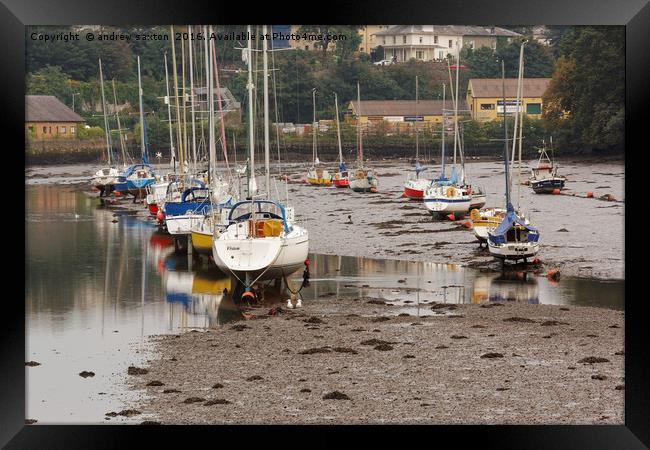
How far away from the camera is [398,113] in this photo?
3632 inches

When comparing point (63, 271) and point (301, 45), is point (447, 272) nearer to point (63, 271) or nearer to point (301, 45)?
point (63, 271)

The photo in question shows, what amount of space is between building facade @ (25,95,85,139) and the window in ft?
91.6

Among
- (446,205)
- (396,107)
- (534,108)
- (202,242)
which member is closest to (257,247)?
(202,242)

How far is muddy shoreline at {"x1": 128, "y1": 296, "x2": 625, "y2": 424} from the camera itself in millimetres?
16250

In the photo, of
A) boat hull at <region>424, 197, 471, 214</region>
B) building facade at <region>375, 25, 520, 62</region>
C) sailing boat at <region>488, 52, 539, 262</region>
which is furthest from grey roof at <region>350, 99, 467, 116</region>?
sailing boat at <region>488, 52, 539, 262</region>

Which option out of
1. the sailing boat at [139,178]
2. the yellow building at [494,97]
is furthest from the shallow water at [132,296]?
the yellow building at [494,97]

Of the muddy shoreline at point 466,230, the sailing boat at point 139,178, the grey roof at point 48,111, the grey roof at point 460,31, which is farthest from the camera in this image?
the grey roof at point 460,31

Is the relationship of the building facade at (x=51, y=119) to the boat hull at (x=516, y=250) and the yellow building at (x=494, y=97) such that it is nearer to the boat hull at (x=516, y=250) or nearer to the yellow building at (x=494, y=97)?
the yellow building at (x=494, y=97)

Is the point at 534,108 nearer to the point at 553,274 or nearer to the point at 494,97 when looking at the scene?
the point at 494,97

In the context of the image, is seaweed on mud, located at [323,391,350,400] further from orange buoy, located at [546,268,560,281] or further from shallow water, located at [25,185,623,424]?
orange buoy, located at [546,268,560,281]
